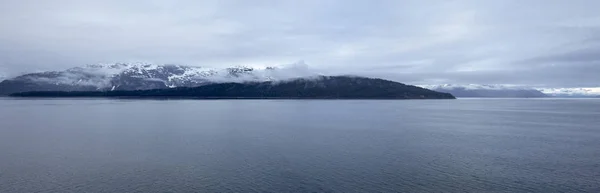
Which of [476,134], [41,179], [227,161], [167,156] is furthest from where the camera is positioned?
[476,134]

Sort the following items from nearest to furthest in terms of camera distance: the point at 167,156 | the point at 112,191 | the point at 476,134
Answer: the point at 112,191
the point at 167,156
the point at 476,134

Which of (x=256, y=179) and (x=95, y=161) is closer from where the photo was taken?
(x=256, y=179)

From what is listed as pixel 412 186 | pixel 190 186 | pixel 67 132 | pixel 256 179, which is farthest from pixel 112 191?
pixel 67 132

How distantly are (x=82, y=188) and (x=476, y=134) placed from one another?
53.3m

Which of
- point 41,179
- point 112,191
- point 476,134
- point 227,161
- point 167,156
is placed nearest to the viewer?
point 112,191

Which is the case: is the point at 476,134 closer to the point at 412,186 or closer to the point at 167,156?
the point at 412,186

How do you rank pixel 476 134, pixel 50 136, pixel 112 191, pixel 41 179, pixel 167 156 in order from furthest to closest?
pixel 476 134
pixel 50 136
pixel 167 156
pixel 41 179
pixel 112 191

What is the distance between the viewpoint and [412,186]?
2814 cm

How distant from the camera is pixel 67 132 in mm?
60438

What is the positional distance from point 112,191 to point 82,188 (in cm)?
256

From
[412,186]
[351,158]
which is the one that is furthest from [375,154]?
[412,186]

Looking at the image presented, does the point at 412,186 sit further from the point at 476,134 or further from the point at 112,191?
the point at 476,134

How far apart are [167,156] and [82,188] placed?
11782 mm

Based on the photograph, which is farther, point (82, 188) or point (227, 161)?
point (227, 161)
